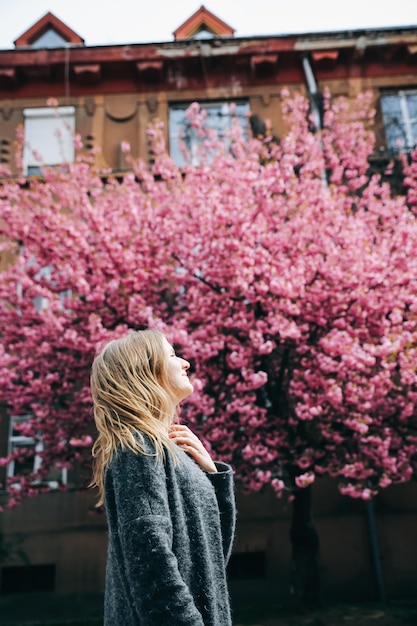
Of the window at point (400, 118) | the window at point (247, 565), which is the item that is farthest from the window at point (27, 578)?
the window at point (400, 118)

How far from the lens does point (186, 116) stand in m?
13.9

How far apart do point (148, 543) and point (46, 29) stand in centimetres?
1711

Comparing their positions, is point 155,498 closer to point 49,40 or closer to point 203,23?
point 203,23

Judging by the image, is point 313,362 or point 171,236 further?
point 171,236

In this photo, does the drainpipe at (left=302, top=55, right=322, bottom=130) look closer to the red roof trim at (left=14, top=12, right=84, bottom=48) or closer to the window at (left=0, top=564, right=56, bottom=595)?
the red roof trim at (left=14, top=12, right=84, bottom=48)

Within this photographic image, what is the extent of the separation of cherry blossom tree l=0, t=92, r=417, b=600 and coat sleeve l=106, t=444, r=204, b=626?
21.0ft

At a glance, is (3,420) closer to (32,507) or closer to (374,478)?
(32,507)

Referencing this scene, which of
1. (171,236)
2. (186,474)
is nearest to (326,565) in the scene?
(171,236)

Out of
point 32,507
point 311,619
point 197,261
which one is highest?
point 197,261

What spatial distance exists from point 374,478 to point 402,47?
1108 cm

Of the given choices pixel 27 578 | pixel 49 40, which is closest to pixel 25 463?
pixel 27 578

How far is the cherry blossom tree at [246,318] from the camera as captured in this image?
8844 millimetres

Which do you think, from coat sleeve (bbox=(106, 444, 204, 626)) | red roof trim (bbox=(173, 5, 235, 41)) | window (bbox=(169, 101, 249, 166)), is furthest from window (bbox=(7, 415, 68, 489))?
red roof trim (bbox=(173, 5, 235, 41))

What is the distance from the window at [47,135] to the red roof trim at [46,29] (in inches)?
94.8
